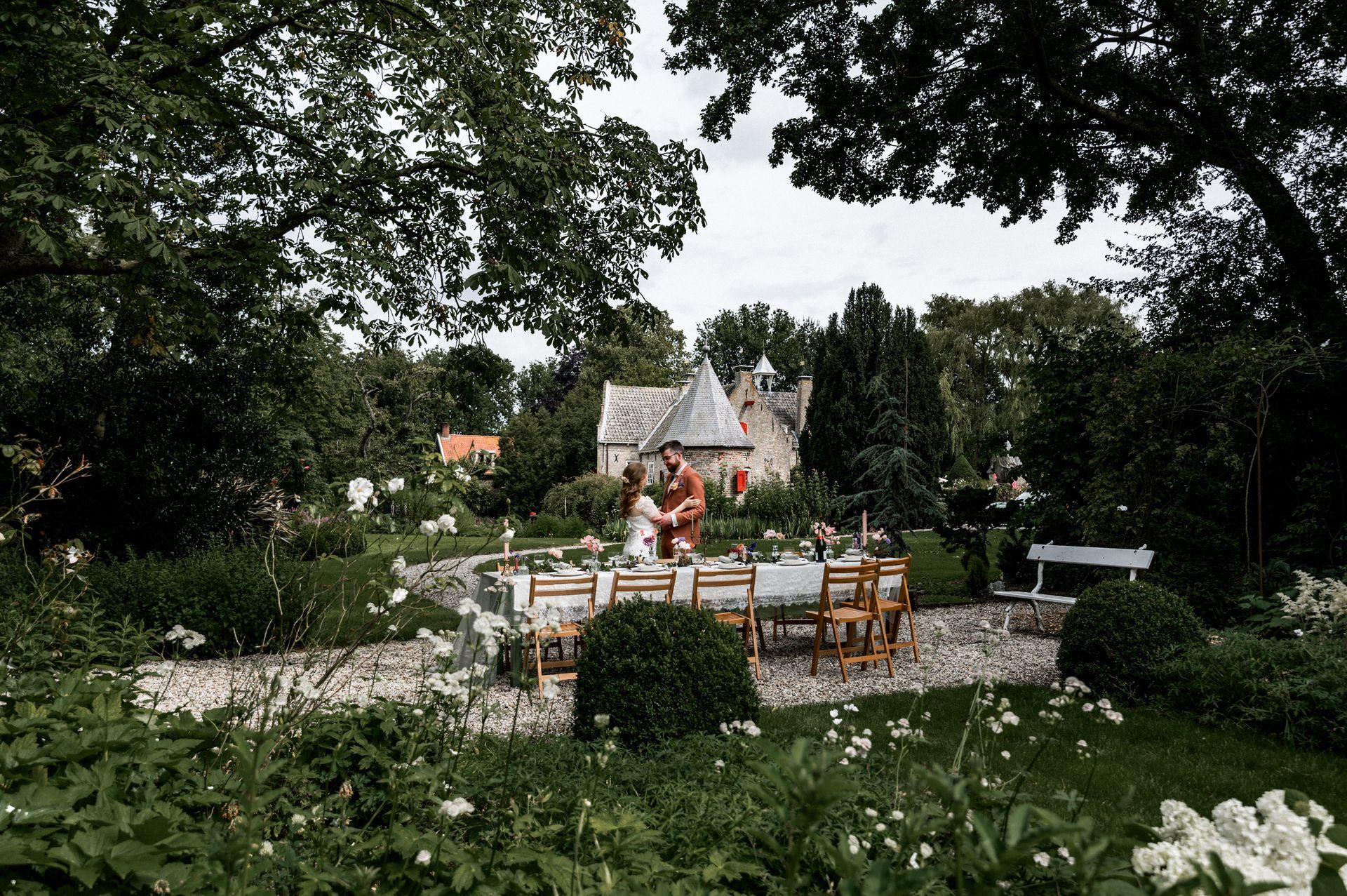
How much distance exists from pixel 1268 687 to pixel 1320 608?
0.97m

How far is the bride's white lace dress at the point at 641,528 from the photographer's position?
748 centimetres

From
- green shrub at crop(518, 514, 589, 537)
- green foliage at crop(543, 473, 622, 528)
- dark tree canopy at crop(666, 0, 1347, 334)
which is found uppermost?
dark tree canopy at crop(666, 0, 1347, 334)

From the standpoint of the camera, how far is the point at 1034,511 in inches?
401

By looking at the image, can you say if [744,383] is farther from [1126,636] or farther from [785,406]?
[1126,636]

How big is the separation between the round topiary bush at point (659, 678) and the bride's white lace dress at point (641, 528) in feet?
9.08

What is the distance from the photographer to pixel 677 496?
802 centimetres

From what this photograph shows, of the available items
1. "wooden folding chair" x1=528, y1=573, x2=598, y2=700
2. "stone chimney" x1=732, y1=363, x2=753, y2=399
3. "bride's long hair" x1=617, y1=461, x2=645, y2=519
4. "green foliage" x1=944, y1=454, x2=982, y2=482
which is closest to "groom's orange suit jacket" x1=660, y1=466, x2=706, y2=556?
"bride's long hair" x1=617, y1=461, x2=645, y2=519

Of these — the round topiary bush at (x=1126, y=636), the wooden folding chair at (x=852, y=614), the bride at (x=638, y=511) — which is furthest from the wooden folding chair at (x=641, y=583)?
the round topiary bush at (x=1126, y=636)

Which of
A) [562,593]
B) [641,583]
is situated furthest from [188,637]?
[641,583]

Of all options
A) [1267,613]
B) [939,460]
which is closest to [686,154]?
[1267,613]

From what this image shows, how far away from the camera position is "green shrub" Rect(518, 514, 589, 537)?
24.6 meters

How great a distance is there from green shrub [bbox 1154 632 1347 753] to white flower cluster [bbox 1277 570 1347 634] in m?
0.13

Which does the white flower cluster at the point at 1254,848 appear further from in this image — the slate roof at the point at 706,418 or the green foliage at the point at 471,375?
the slate roof at the point at 706,418

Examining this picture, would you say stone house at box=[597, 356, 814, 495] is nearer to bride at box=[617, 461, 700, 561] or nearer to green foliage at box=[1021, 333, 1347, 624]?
green foliage at box=[1021, 333, 1347, 624]
